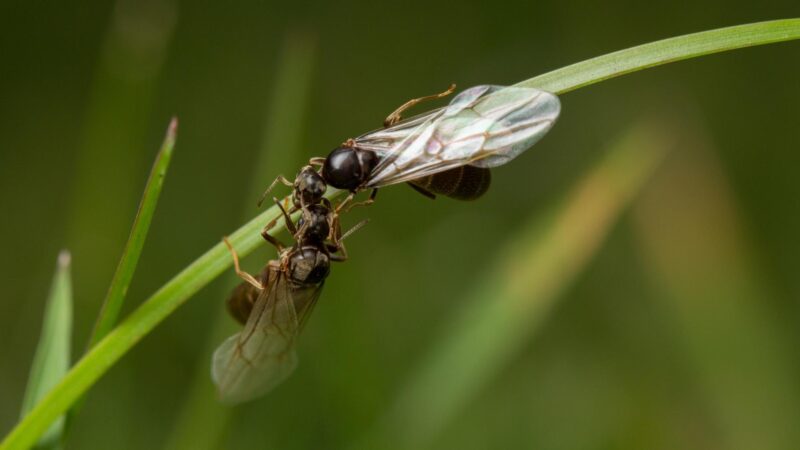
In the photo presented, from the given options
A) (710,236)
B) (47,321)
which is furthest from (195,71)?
(47,321)

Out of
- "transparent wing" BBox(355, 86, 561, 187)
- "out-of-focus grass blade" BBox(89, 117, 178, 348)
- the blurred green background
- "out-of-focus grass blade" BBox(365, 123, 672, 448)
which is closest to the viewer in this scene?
"out-of-focus grass blade" BBox(89, 117, 178, 348)

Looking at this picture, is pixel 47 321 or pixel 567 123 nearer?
pixel 47 321

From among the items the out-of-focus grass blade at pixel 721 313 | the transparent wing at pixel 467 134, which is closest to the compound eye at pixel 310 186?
the transparent wing at pixel 467 134

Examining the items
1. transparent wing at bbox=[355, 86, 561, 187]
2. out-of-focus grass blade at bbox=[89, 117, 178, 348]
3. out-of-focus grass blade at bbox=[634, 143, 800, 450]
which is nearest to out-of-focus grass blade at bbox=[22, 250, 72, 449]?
out-of-focus grass blade at bbox=[89, 117, 178, 348]

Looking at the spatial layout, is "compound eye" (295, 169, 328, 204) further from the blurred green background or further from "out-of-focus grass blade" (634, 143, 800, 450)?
"out-of-focus grass blade" (634, 143, 800, 450)

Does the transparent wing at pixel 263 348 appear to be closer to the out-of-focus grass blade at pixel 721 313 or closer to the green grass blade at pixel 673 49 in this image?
the green grass blade at pixel 673 49

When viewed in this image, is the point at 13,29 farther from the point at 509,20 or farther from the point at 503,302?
the point at 503,302
